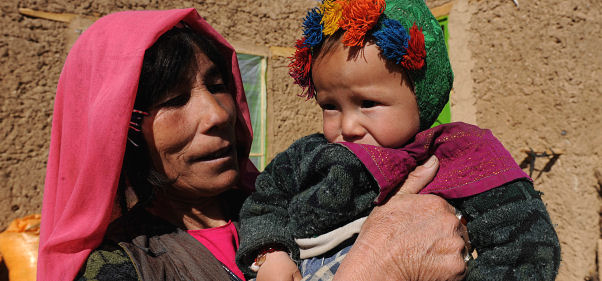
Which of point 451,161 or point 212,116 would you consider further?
point 212,116

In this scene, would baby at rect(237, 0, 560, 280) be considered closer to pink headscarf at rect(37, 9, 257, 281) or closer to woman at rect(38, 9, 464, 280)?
woman at rect(38, 9, 464, 280)

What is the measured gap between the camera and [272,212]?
5.08ft

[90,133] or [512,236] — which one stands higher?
[90,133]

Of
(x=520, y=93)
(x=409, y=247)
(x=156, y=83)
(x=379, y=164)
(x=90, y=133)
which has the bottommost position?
(x=520, y=93)

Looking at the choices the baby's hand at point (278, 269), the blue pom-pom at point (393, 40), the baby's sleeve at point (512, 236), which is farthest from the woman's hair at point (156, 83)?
the baby's sleeve at point (512, 236)

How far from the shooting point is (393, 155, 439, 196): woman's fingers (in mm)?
1424

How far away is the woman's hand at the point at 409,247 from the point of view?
1.28 m

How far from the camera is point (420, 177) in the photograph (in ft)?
4.67

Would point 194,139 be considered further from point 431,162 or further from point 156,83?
point 431,162

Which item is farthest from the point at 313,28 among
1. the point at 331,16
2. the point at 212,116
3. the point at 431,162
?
the point at 431,162

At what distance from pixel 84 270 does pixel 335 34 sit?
4.10ft

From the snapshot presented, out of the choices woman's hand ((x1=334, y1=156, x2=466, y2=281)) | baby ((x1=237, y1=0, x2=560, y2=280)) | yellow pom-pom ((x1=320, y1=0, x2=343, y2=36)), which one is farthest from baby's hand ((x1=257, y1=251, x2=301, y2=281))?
yellow pom-pom ((x1=320, y1=0, x2=343, y2=36))

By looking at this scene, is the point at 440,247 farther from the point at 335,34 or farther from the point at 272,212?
the point at 335,34

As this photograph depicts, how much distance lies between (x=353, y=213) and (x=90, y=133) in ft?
3.29
